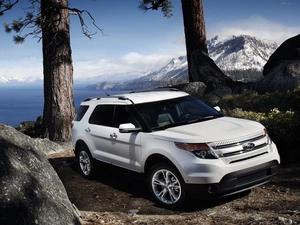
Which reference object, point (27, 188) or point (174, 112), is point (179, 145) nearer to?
point (174, 112)

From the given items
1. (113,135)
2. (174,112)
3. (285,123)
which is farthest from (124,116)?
(285,123)

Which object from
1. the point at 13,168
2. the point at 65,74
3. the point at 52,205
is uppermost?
the point at 65,74

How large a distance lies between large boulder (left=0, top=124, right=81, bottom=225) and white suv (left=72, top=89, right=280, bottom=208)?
1.94 m

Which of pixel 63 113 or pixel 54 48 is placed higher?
pixel 54 48

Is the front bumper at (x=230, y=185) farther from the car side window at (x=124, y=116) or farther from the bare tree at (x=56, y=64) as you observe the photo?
the bare tree at (x=56, y=64)

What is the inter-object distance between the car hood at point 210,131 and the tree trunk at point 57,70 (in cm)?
792

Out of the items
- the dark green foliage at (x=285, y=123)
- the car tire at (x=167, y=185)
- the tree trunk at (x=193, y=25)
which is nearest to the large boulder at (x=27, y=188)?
the car tire at (x=167, y=185)

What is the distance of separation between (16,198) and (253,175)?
363cm

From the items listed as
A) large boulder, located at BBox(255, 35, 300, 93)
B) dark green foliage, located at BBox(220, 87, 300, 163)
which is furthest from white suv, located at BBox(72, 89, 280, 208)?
large boulder, located at BBox(255, 35, 300, 93)

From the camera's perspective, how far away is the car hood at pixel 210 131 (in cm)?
561

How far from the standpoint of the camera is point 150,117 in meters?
6.69

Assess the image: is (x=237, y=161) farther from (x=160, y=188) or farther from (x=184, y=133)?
(x=160, y=188)

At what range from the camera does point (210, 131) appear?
587 cm

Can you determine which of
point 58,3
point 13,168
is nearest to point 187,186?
point 13,168
